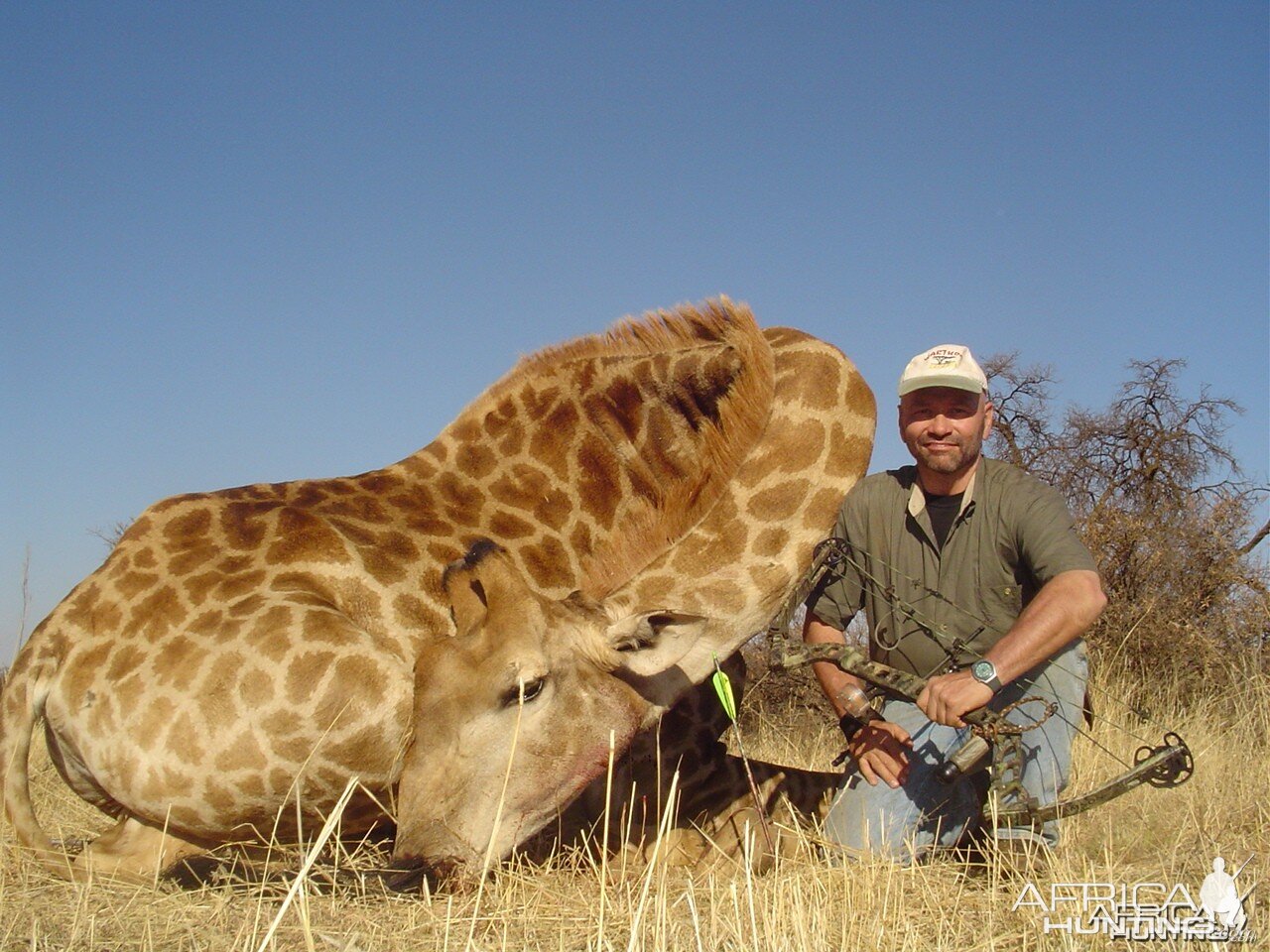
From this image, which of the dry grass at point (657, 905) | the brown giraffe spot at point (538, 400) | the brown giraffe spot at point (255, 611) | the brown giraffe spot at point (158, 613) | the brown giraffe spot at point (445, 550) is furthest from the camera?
the brown giraffe spot at point (538, 400)

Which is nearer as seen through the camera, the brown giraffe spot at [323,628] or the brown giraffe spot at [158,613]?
the brown giraffe spot at [323,628]

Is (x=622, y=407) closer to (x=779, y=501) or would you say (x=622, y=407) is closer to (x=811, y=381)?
(x=811, y=381)

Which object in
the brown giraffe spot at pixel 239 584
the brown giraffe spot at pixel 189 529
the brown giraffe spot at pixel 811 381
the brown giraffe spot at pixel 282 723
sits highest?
the brown giraffe spot at pixel 811 381

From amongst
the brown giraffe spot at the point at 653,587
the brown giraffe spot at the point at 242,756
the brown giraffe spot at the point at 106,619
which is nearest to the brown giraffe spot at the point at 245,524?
the brown giraffe spot at the point at 106,619

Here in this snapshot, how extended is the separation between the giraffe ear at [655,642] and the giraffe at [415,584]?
0.04 feet

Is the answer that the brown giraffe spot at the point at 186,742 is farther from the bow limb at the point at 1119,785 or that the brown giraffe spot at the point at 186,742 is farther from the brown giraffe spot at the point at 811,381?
the bow limb at the point at 1119,785

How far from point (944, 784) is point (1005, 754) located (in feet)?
2.05

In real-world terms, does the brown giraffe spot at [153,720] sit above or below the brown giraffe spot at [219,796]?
above

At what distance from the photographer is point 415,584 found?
6070mm

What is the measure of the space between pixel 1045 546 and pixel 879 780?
4.36 ft

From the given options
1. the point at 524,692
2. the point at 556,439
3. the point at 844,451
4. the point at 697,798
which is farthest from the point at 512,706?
the point at 556,439

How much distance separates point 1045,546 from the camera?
208 inches

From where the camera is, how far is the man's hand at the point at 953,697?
4.85 m

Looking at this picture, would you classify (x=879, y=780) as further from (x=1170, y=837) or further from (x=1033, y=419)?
(x=1033, y=419)
